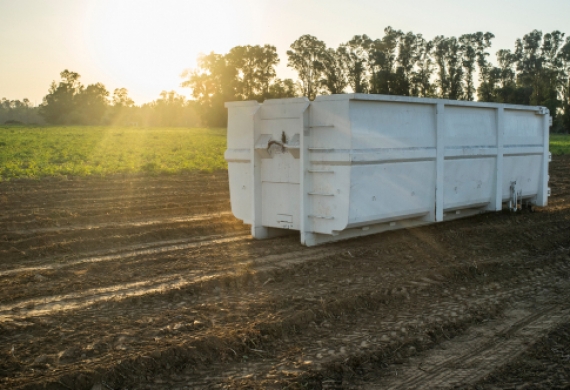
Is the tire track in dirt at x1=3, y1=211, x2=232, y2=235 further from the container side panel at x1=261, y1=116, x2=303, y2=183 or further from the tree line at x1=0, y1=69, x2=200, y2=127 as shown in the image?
the tree line at x1=0, y1=69, x2=200, y2=127

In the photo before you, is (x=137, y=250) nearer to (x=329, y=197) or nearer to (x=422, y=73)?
(x=329, y=197)

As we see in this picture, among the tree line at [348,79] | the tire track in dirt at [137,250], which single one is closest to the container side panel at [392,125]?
the tire track in dirt at [137,250]

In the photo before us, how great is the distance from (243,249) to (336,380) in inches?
157

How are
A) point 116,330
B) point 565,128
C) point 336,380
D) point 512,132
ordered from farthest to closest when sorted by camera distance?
1. point 565,128
2. point 512,132
3. point 116,330
4. point 336,380

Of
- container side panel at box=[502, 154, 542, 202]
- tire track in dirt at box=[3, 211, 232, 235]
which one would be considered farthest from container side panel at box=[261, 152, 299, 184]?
container side panel at box=[502, 154, 542, 202]

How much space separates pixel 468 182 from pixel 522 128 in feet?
7.30

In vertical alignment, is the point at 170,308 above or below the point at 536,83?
below

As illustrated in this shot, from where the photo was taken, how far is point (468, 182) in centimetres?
973

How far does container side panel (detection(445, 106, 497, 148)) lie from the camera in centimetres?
927

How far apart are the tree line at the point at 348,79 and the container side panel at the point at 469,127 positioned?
28968mm

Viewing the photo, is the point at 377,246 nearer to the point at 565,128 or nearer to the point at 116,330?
the point at 116,330

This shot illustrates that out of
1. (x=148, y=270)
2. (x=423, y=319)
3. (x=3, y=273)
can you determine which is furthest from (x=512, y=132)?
(x=3, y=273)

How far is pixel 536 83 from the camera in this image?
3546 inches

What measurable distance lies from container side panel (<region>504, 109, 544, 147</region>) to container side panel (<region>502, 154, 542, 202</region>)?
29cm
